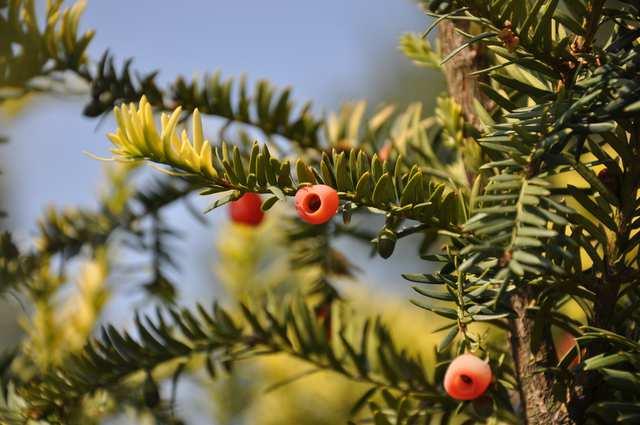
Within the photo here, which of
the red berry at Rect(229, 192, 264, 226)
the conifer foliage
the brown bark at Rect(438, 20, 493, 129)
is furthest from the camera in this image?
the red berry at Rect(229, 192, 264, 226)

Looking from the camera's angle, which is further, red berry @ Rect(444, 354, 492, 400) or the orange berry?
the orange berry

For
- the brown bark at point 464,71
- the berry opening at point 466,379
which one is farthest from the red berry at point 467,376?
the brown bark at point 464,71

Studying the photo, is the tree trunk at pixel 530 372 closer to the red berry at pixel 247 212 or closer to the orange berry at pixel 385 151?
the orange berry at pixel 385 151

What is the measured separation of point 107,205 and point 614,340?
1.67 ft

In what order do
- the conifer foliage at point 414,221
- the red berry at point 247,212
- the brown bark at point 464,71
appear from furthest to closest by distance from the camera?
the red berry at point 247,212 → the brown bark at point 464,71 → the conifer foliage at point 414,221

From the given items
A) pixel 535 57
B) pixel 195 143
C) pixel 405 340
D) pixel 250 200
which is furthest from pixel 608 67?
pixel 405 340

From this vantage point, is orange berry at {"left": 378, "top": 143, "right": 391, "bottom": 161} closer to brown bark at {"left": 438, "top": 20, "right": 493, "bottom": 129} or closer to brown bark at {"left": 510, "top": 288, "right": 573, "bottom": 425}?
brown bark at {"left": 438, "top": 20, "right": 493, "bottom": 129}

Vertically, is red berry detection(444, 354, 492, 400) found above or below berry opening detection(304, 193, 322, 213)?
below

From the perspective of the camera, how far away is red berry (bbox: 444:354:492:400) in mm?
350

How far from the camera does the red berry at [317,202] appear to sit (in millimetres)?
347

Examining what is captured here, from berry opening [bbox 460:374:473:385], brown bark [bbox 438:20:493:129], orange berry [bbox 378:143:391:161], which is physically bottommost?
berry opening [bbox 460:374:473:385]

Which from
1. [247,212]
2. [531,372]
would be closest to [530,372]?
[531,372]

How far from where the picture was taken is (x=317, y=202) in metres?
0.36

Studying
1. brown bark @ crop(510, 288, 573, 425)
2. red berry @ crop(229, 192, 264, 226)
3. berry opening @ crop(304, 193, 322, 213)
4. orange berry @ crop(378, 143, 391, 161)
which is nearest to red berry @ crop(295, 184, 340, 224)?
berry opening @ crop(304, 193, 322, 213)
